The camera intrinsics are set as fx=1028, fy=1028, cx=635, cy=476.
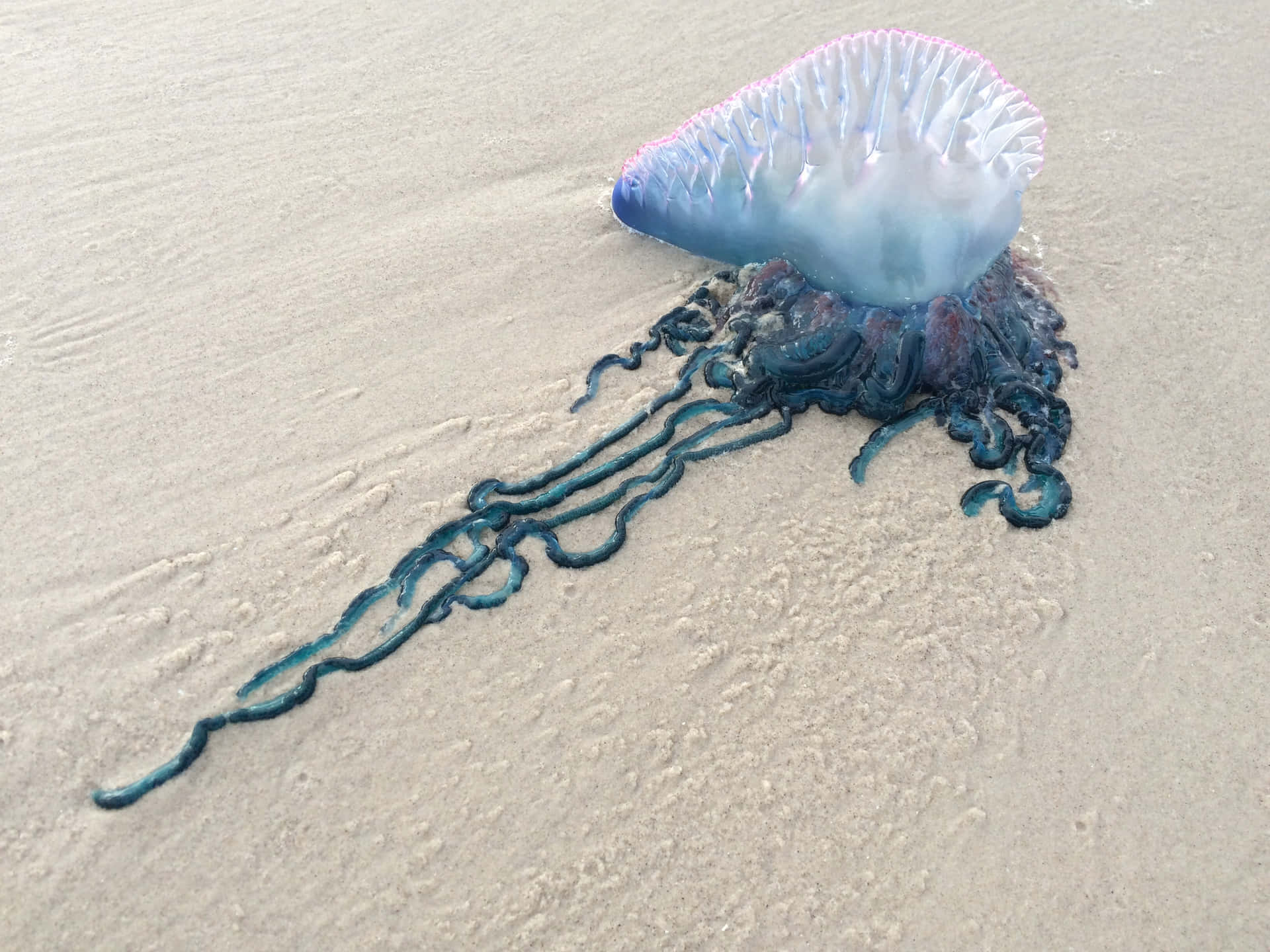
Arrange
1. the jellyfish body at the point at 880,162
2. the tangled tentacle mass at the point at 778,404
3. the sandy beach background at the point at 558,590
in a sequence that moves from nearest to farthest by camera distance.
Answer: the sandy beach background at the point at 558,590 → the tangled tentacle mass at the point at 778,404 → the jellyfish body at the point at 880,162

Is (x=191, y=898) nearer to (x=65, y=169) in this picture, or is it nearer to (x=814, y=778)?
(x=814, y=778)

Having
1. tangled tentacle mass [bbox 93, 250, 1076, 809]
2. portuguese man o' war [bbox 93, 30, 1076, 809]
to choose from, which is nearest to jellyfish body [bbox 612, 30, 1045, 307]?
portuguese man o' war [bbox 93, 30, 1076, 809]

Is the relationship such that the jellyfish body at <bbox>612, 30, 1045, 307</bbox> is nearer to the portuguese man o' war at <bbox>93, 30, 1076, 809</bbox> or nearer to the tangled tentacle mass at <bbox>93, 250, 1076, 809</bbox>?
the portuguese man o' war at <bbox>93, 30, 1076, 809</bbox>

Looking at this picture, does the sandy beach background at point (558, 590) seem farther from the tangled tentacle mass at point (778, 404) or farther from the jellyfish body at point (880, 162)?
the jellyfish body at point (880, 162)

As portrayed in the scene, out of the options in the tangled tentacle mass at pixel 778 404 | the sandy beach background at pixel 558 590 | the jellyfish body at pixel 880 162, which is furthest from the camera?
the jellyfish body at pixel 880 162

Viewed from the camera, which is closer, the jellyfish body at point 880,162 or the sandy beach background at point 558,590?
the sandy beach background at point 558,590

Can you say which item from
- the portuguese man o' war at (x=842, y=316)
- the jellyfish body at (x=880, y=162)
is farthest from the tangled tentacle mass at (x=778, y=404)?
the jellyfish body at (x=880, y=162)

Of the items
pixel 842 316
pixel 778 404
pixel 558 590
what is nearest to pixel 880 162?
pixel 842 316

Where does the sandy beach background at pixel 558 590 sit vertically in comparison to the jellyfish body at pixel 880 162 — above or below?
below
